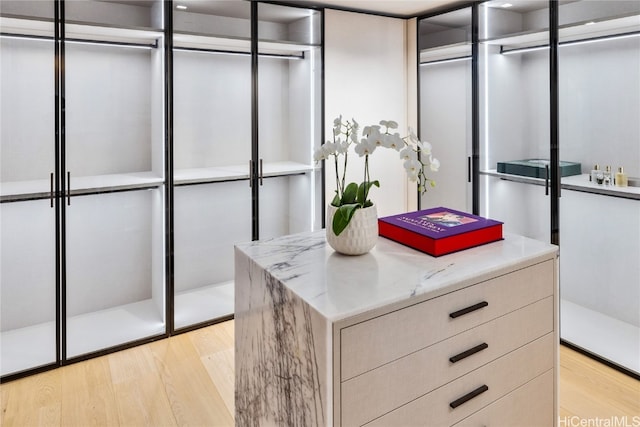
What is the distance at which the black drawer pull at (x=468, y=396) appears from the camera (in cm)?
131

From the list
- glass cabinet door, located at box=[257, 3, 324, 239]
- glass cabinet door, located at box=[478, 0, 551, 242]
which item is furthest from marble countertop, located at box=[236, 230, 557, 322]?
glass cabinet door, located at box=[257, 3, 324, 239]

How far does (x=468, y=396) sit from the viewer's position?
1.35 metres

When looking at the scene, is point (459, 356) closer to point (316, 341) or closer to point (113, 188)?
point (316, 341)

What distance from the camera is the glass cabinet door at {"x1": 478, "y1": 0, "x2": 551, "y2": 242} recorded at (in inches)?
112

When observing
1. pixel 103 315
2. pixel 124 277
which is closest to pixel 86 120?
pixel 124 277

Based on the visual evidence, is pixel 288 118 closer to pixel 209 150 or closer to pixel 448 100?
pixel 209 150

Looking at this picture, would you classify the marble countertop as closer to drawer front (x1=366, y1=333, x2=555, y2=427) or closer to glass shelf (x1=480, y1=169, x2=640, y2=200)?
drawer front (x1=366, y1=333, x2=555, y2=427)

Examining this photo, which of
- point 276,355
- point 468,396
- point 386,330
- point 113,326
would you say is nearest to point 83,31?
point 113,326

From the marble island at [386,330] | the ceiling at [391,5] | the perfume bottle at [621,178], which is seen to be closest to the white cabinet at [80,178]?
the ceiling at [391,5]

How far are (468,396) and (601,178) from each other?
1.90 m

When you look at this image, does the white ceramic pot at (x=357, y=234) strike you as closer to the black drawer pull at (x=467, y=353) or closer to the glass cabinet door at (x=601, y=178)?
the black drawer pull at (x=467, y=353)

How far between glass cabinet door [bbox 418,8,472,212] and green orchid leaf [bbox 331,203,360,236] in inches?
87.1

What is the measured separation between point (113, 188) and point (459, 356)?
230cm

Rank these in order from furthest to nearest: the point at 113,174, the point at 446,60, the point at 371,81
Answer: the point at 371,81 < the point at 446,60 < the point at 113,174
